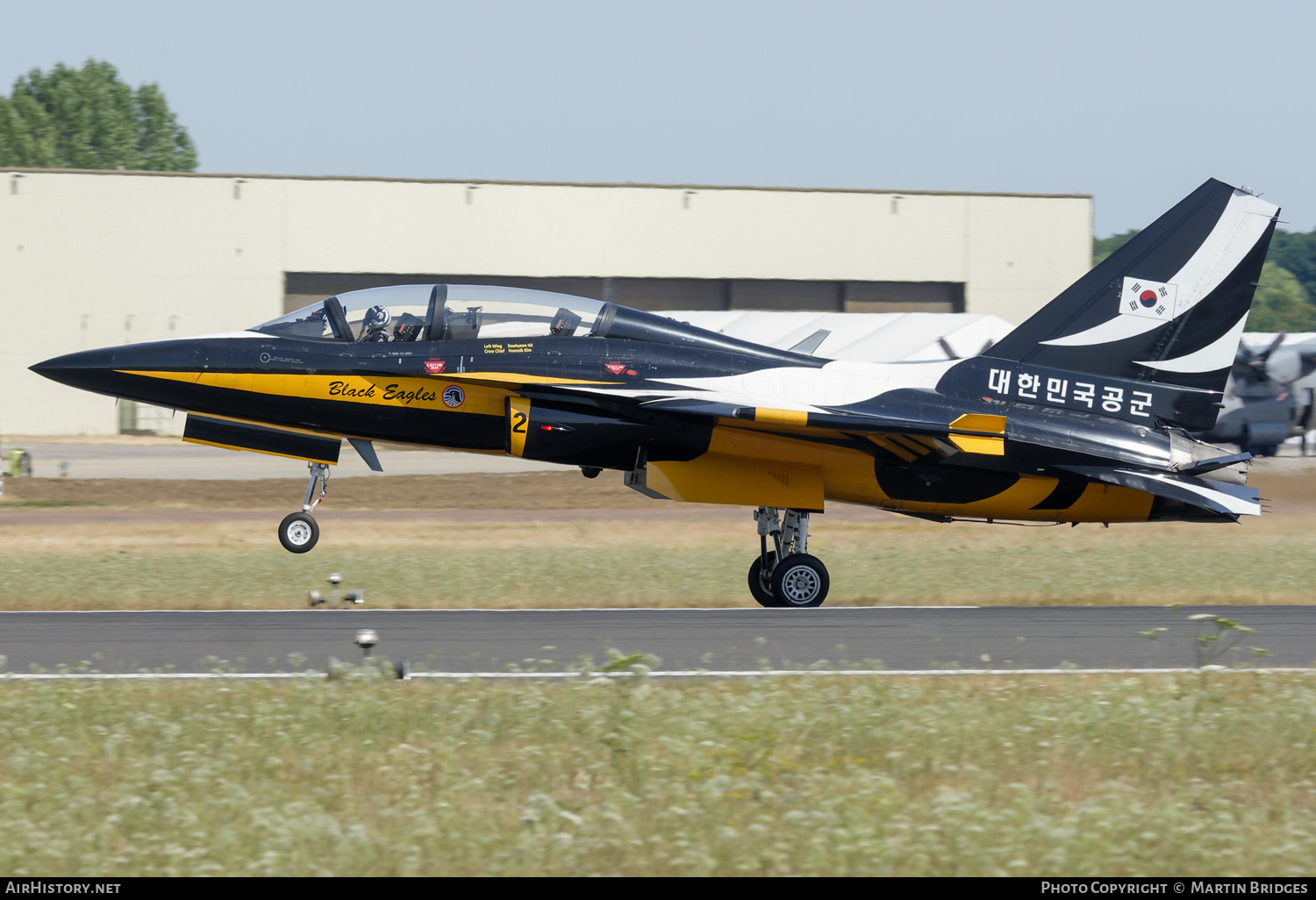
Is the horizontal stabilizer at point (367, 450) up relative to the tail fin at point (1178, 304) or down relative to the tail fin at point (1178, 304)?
down

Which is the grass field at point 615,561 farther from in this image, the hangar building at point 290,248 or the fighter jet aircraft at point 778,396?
the hangar building at point 290,248

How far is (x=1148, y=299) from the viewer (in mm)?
15820

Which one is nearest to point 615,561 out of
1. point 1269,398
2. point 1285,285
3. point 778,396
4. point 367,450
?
point 367,450

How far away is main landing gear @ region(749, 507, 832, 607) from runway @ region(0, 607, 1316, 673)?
1.23ft

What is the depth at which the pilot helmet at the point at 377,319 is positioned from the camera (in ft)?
48.0

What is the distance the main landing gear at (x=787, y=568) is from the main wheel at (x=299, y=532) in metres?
5.07

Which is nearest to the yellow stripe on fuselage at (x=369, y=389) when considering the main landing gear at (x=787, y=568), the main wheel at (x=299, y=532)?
the main wheel at (x=299, y=532)

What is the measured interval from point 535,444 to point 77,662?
5.45 m

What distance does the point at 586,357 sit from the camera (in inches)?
579

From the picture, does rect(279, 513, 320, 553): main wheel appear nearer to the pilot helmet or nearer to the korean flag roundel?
the pilot helmet

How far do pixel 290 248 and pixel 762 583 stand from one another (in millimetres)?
41775

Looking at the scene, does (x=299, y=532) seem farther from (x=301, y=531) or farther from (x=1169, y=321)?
(x=1169, y=321)

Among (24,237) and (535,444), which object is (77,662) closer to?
(535,444)
